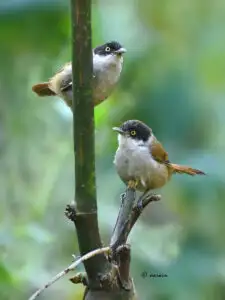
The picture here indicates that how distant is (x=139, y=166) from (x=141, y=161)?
0.21 feet

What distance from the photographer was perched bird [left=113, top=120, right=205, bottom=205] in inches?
85.4

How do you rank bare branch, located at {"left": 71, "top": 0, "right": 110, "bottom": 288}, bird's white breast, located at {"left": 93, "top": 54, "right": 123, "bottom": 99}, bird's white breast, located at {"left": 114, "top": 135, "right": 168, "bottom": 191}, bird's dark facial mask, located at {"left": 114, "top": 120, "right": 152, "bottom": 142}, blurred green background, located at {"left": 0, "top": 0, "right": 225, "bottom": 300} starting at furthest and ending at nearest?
blurred green background, located at {"left": 0, "top": 0, "right": 225, "bottom": 300}
bird's dark facial mask, located at {"left": 114, "top": 120, "right": 152, "bottom": 142}
bird's white breast, located at {"left": 114, "top": 135, "right": 168, "bottom": 191}
bird's white breast, located at {"left": 93, "top": 54, "right": 123, "bottom": 99}
bare branch, located at {"left": 71, "top": 0, "right": 110, "bottom": 288}

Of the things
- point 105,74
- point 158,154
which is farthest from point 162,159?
point 105,74

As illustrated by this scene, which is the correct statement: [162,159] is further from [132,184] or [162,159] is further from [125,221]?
[125,221]

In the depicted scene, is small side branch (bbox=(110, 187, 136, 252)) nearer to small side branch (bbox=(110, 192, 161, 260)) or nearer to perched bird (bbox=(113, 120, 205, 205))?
small side branch (bbox=(110, 192, 161, 260))

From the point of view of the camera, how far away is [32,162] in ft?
11.7

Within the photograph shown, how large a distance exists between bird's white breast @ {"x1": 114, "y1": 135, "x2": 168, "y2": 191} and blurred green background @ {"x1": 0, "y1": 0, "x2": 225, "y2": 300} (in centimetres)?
61

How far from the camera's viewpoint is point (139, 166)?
2.29 m

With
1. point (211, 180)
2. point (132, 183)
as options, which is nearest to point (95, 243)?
point (132, 183)

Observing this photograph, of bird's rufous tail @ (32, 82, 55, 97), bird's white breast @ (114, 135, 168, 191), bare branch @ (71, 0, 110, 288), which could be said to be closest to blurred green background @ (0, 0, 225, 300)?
bird's white breast @ (114, 135, 168, 191)

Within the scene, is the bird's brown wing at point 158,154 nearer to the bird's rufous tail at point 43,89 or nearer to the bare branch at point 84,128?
the bird's rufous tail at point 43,89

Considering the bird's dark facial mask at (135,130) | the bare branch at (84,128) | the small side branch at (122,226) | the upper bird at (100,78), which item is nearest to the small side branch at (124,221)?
the small side branch at (122,226)

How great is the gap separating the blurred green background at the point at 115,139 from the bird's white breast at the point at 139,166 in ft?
2.01

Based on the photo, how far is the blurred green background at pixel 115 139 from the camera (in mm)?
2996
